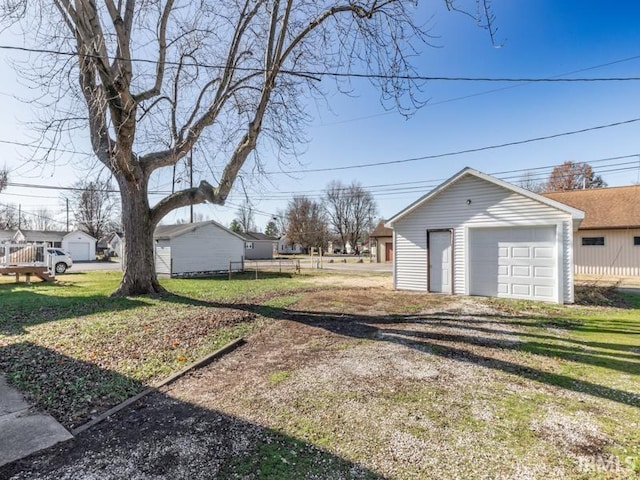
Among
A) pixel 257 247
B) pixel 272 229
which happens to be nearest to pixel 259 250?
pixel 257 247

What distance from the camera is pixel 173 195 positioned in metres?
10.0

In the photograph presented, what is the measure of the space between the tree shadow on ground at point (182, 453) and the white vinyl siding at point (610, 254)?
1944 centimetres

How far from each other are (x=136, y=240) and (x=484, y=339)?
9.55 m

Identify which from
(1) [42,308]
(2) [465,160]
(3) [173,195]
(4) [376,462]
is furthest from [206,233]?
(4) [376,462]

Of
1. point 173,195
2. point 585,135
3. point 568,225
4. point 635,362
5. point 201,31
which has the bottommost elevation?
point 635,362

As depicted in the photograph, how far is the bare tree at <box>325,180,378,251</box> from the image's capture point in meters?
53.9

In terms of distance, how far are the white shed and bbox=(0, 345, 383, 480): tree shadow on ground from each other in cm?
3988

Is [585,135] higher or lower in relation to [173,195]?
higher

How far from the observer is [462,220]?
35.0 ft

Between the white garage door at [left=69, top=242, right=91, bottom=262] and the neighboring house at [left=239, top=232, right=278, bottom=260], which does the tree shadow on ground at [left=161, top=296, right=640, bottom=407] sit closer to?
the neighboring house at [left=239, top=232, right=278, bottom=260]

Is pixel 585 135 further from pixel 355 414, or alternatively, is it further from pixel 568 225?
pixel 355 414

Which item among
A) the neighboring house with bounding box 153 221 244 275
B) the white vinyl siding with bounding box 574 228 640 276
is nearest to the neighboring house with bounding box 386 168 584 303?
the white vinyl siding with bounding box 574 228 640 276

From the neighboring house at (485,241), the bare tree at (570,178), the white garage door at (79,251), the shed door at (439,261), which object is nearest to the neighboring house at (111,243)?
the white garage door at (79,251)

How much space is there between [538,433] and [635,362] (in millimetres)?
3119
